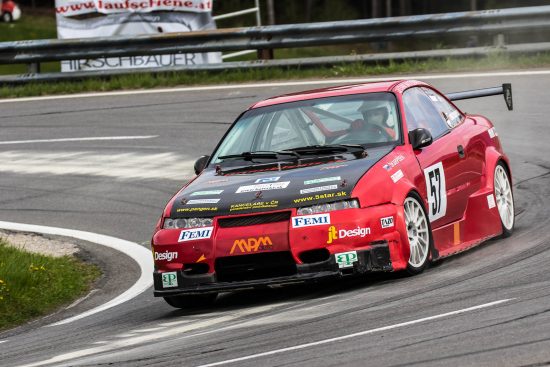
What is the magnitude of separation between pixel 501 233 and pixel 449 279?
2.06 metres

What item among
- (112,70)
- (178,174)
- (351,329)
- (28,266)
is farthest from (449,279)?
(112,70)

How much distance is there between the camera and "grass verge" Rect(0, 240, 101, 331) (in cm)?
955

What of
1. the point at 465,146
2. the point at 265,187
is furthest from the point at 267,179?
the point at 465,146

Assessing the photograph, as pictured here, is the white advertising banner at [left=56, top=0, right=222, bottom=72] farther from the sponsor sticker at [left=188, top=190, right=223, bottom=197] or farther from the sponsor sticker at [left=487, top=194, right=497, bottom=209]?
the sponsor sticker at [left=188, top=190, right=223, bottom=197]

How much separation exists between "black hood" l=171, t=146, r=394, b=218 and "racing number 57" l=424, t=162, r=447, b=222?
396 millimetres

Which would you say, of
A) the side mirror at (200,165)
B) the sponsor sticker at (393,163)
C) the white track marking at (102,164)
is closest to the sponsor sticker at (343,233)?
the sponsor sticker at (393,163)

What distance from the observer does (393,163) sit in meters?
8.89

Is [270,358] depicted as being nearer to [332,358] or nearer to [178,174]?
[332,358]

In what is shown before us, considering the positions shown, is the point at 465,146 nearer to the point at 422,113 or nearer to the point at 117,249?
the point at 422,113

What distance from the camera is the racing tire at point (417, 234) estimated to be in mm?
8688

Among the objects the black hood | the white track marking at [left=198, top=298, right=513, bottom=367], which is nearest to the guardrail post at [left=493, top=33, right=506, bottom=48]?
the black hood

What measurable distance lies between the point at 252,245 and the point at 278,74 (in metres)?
11.3

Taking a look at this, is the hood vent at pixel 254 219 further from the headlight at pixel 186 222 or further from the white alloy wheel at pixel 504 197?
the white alloy wheel at pixel 504 197

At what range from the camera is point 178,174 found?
14.2 meters
